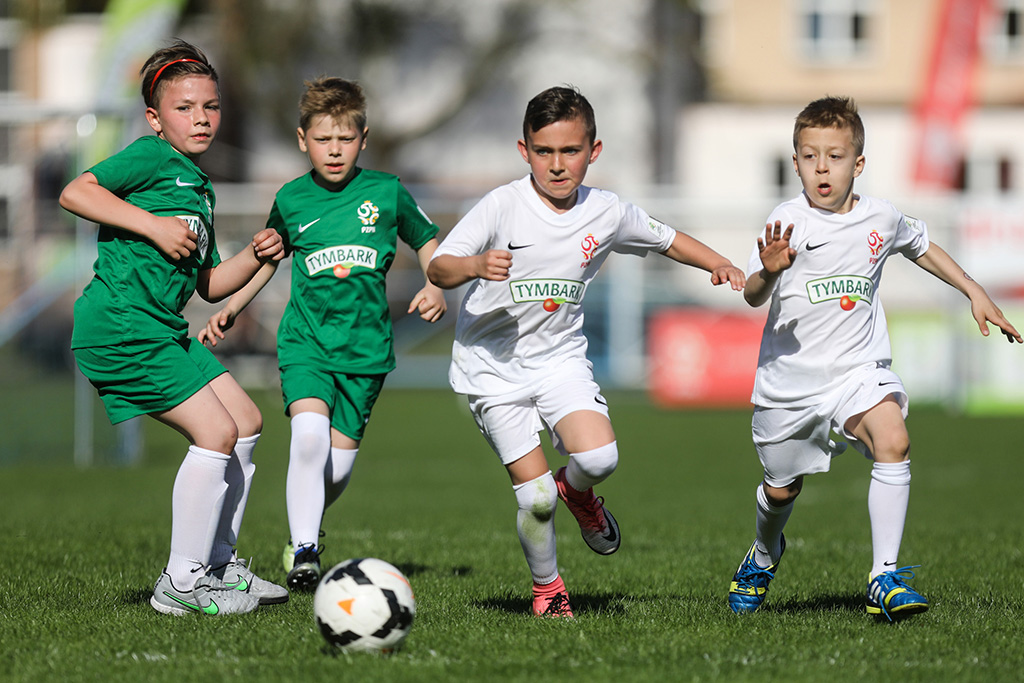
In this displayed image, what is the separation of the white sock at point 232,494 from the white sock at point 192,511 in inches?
12.6

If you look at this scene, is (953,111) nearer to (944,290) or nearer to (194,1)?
(944,290)

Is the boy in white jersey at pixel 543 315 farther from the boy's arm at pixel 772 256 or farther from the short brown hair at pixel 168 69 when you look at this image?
the short brown hair at pixel 168 69

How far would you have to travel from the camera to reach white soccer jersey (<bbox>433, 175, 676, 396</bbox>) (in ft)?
17.3

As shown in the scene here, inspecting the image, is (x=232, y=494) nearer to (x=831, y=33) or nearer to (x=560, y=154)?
(x=560, y=154)

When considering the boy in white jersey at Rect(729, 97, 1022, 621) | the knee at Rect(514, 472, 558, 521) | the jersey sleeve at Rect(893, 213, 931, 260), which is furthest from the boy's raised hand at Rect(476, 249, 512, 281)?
the jersey sleeve at Rect(893, 213, 931, 260)

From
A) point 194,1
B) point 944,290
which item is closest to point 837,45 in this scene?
point 944,290

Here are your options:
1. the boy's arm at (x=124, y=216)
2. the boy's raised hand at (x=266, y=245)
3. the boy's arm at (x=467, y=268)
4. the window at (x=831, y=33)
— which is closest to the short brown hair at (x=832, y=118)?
the boy's arm at (x=467, y=268)

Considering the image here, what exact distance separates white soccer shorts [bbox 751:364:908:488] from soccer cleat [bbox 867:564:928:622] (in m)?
0.52

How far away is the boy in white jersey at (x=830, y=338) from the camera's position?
16.9 ft

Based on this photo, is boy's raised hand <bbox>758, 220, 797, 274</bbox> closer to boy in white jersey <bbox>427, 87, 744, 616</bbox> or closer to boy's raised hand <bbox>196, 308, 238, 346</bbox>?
boy in white jersey <bbox>427, 87, 744, 616</bbox>

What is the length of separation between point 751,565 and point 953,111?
26441 mm

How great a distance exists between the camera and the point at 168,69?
17.0 ft

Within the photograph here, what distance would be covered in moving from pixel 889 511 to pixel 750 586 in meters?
0.71

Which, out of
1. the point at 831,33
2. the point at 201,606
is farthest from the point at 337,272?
the point at 831,33
